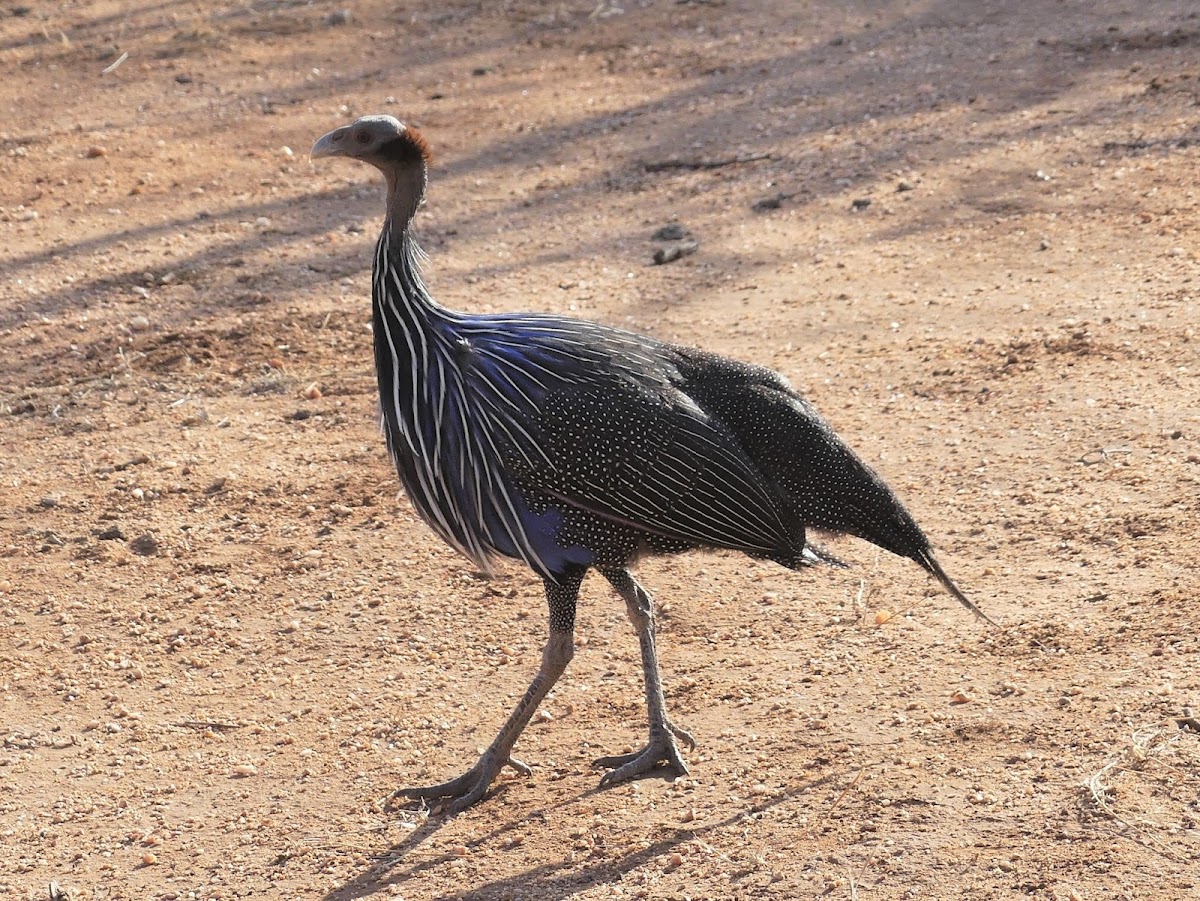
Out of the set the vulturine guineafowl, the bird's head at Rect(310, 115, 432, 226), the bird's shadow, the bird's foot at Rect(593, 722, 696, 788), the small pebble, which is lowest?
the bird's shadow

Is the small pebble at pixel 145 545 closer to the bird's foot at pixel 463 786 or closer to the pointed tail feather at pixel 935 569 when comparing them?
the bird's foot at pixel 463 786

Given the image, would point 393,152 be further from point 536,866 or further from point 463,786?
point 536,866

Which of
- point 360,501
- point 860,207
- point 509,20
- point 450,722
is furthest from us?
point 509,20

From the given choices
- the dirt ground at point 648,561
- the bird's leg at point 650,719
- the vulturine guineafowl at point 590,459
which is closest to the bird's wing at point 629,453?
the vulturine guineafowl at point 590,459

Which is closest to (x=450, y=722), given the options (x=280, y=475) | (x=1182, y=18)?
(x=280, y=475)

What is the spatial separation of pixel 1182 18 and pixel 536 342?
8.65 m

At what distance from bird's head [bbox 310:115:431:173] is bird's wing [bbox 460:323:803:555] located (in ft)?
2.69

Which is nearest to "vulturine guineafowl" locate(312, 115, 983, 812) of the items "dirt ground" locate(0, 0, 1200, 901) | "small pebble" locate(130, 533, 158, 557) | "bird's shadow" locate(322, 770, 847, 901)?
"bird's shadow" locate(322, 770, 847, 901)

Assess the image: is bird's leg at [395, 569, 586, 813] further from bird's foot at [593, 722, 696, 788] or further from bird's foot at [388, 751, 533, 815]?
bird's foot at [593, 722, 696, 788]

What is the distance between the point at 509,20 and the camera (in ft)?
42.8

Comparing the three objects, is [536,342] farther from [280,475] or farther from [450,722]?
[280,475]

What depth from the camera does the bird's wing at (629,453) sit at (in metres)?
4.53

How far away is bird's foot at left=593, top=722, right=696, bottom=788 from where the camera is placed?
470 cm

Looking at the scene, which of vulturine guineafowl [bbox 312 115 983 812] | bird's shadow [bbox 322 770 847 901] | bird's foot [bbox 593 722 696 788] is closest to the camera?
bird's shadow [bbox 322 770 847 901]
